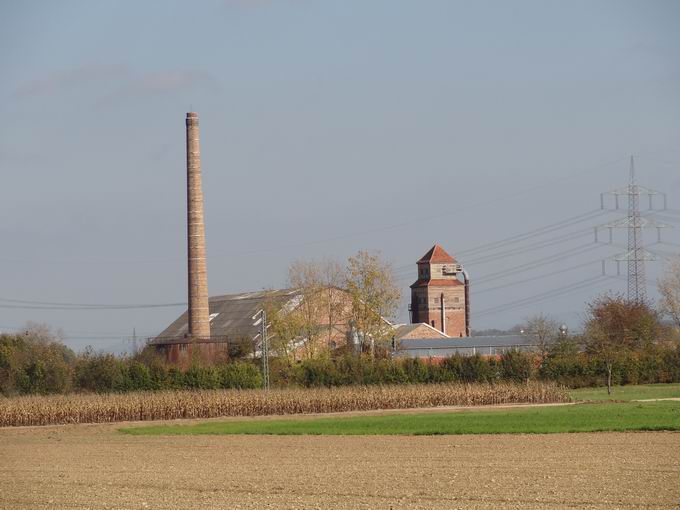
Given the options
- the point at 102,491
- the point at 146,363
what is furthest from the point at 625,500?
the point at 146,363

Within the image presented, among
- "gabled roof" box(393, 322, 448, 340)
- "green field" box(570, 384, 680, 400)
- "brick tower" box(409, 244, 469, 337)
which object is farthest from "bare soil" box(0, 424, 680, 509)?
"brick tower" box(409, 244, 469, 337)

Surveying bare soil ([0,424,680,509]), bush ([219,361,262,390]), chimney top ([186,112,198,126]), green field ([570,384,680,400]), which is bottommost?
green field ([570,384,680,400])

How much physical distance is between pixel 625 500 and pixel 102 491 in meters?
10.8

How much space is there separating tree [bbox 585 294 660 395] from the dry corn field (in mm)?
21996

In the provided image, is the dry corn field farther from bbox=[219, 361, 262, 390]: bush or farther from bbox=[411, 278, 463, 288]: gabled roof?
bbox=[411, 278, 463, 288]: gabled roof

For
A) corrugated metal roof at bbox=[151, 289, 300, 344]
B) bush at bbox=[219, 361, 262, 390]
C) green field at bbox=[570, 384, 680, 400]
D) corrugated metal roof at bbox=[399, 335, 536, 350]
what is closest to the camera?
green field at bbox=[570, 384, 680, 400]

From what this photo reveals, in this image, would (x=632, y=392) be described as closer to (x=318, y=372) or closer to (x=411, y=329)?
(x=318, y=372)

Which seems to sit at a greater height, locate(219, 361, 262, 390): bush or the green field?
locate(219, 361, 262, 390): bush

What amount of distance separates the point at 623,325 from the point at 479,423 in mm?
49173

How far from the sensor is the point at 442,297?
118812mm

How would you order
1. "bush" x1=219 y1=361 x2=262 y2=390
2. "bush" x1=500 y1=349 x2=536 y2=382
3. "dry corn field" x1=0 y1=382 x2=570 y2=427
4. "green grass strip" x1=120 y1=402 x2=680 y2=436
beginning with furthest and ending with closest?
1. "bush" x1=500 y1=349 x2=536 y2=382
2. "bush" x1=219 y1=361 x2=262 y2=390
3. "dry corn field" x1=0 y1=382 x2=570 y2=427
4. "green grass strip" x1=120 y1=402 x2=680 y2=436

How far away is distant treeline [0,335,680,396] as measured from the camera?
221 ft

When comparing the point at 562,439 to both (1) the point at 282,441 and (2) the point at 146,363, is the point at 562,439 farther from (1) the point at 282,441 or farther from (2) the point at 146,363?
(2) the point at 146,363

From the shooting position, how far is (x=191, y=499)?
70.8 feet
